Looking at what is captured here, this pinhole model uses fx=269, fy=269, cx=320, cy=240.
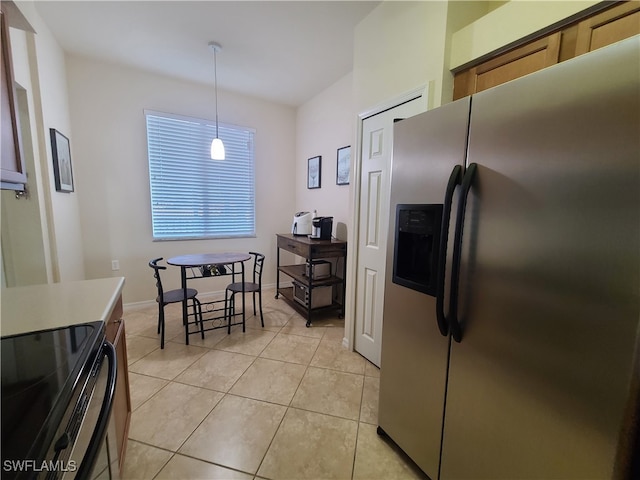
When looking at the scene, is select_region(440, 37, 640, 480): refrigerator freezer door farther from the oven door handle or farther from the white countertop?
the white countertop

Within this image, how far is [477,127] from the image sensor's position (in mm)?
984

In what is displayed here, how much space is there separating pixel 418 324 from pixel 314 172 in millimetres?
2795

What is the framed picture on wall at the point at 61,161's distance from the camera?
90.4 inches

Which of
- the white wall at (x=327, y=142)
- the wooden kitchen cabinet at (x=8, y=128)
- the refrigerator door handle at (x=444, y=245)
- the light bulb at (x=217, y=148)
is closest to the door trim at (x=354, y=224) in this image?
the white wall at (x=327, y=142)

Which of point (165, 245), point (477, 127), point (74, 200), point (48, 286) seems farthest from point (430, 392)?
point (74, 200)

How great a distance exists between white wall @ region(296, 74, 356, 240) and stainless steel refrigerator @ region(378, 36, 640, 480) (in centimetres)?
176

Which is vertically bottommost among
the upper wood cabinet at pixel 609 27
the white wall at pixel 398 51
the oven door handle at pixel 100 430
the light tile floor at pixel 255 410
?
the light tile floor at pixel 255 410

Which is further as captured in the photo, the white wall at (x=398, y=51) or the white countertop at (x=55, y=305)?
the white wall at (x=398, y=51)

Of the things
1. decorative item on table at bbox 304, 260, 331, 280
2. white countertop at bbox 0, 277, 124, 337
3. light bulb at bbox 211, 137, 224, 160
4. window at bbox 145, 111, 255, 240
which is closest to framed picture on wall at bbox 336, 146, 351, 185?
decorative item on table at bbox 304, 260, 331, 280

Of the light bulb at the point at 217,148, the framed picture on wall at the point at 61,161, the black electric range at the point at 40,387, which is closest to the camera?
the black electric range at the point at 40,387

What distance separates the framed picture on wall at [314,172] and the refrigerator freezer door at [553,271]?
265 centimetres

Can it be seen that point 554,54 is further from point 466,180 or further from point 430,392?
point 430,392

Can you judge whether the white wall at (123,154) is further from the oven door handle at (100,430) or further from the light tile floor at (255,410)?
the oven door handle at (100,430)

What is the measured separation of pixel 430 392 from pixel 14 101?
2223mm
